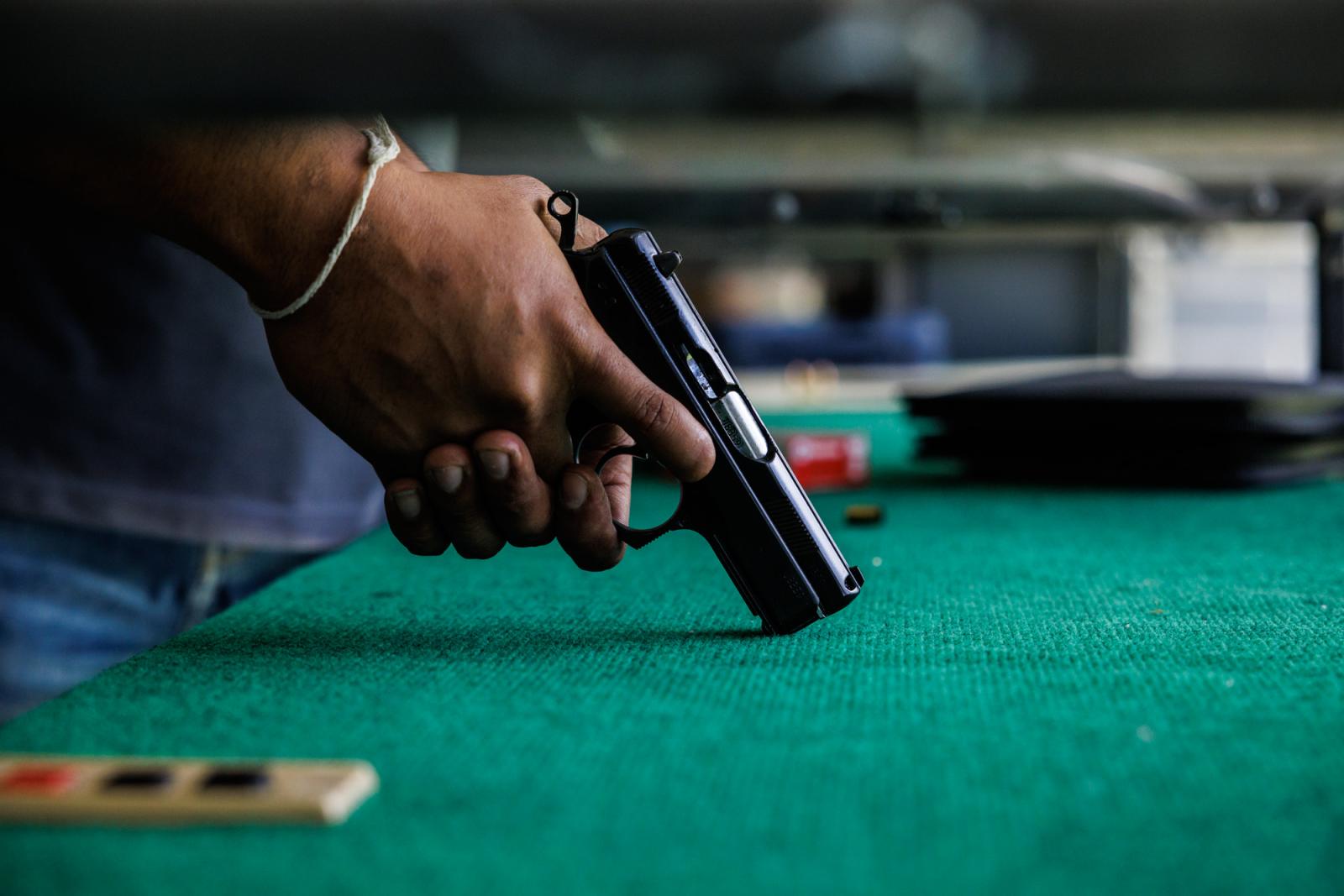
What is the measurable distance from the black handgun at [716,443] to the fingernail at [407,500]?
12cm

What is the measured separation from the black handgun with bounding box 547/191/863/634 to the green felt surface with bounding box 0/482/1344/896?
41mm

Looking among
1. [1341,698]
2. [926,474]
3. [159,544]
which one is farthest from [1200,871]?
[926,474]

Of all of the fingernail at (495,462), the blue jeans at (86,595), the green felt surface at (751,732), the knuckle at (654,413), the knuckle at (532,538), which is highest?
the knuckle at (654,413)

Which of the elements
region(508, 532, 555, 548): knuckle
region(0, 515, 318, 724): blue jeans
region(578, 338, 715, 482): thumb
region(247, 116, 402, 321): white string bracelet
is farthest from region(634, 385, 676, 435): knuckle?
region(0, 515, 318, 724): blue jeans

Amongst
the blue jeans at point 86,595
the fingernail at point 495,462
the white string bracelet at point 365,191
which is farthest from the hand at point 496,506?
the blue jeans at point 86,595

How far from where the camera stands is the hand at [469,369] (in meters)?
0.79

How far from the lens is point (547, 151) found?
169cm

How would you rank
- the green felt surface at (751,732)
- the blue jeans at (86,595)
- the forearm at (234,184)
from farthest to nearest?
the blue jeans at (86,595)
the forearm at (234,184)
the green felt surface at (751,732)

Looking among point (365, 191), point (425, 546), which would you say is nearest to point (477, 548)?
point (425, 546)

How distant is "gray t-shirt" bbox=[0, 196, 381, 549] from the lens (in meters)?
1.13

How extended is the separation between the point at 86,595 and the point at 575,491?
608 millimetres

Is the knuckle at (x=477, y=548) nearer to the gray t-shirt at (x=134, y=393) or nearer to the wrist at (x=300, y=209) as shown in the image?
the wrist at (x=300, y=209)

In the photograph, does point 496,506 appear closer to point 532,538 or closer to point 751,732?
point 532,538

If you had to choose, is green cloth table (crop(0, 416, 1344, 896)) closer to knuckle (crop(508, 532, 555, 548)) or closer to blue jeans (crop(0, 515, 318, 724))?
knuckle (crop(508, 532, 555, 548))
